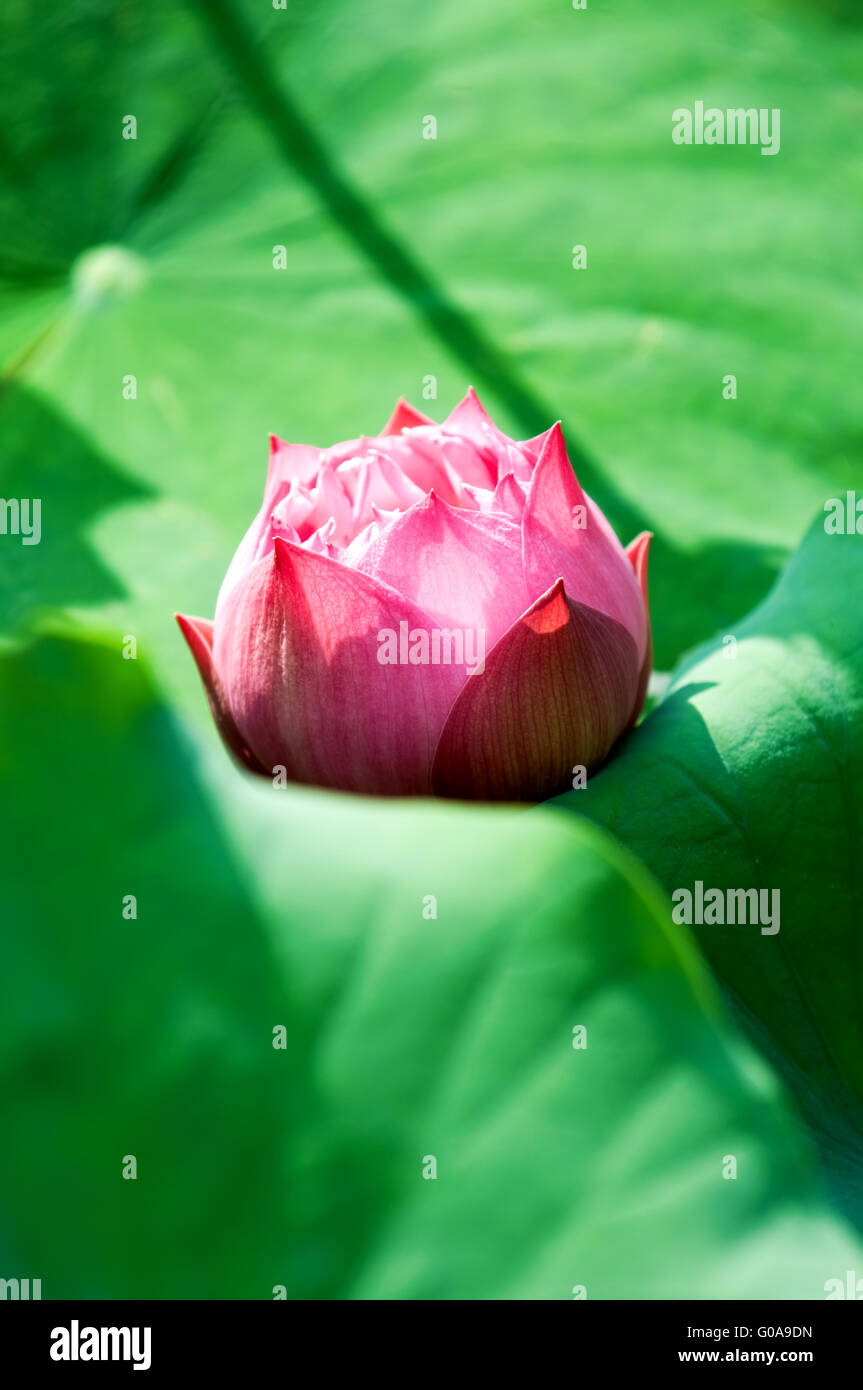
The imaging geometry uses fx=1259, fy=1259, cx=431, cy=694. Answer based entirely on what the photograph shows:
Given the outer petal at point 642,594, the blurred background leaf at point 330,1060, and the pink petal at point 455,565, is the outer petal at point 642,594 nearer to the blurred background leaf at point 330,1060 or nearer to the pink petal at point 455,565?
the pink petal at point 455,565

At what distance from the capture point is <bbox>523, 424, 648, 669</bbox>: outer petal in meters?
0.53

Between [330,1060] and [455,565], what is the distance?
0.78ft

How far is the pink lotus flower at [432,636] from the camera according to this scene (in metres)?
0.51

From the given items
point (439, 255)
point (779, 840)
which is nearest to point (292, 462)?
point (779, 840)

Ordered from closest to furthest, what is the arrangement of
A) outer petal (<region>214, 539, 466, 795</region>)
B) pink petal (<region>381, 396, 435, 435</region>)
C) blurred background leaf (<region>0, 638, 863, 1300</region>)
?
1. blurred background leaf (<region>0, 638, 863, 1300</region>)
2. outer petal (<region>214, 539, 466, 795</region>)
3. pink petal (<region>381, 396, 435, 435</region>)

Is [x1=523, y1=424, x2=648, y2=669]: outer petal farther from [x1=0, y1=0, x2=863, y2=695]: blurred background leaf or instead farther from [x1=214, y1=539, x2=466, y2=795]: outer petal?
[x1=0, y1=0, x2=863, y2=695]: blurred background leaf

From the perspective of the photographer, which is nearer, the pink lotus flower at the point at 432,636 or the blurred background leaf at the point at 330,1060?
the blurred background leaf at the point at 330,1060

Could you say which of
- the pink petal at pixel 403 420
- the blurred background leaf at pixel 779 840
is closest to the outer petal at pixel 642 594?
the blurred background leaf at pixel 779 840

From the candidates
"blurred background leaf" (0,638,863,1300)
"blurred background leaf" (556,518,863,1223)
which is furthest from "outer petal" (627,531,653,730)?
"blurred background leaf" (0,638,863,1300)

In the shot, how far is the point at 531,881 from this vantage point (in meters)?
0.37

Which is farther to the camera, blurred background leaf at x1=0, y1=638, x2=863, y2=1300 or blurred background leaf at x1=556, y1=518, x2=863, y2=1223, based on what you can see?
blurred background leaf at x1=556, y1=518, x2=863, y2=1223

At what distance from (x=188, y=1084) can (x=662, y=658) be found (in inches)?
23.9

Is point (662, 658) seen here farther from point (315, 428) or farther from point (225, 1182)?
point (225, 1182)
